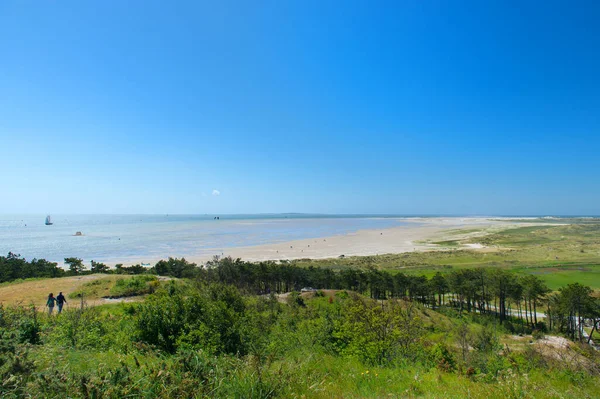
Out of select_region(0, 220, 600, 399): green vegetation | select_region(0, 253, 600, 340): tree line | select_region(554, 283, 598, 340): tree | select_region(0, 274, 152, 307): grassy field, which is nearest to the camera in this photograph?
select_region(0, 220, 600, 399): green vegetation

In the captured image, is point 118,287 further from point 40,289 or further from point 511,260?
point 511,260

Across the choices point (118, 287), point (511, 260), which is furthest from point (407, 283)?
point (511, 260)

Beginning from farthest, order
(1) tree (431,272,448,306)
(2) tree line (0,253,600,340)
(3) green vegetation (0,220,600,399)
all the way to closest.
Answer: (1) tree (431,272,448,306)
(2) tree line (0,253,600,340)
(3) green vegetation (0,220,600,399)

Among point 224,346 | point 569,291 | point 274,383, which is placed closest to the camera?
point 274,383

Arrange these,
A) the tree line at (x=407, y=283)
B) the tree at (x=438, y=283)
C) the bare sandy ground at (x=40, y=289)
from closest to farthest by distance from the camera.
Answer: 1. the bare sandy ground at (x=40, y=289)
2. the tree line at (x=407, y=283)
3. the tree at (x=438, y=283)

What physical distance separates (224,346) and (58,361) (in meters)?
5.94

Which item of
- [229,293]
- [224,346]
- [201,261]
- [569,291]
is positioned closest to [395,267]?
[569,291]

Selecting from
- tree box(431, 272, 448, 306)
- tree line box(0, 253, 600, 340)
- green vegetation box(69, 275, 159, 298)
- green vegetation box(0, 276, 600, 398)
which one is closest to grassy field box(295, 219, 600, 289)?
tree box(431, 272, 448, 306)

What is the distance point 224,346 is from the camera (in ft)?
36.4

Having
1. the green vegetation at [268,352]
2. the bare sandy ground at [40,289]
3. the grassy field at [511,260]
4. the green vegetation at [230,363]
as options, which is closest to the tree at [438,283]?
the green vegetation at [268,352]

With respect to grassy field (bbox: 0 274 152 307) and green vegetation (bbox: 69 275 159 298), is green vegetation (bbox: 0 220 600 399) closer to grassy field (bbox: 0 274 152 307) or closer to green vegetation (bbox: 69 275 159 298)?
green vegetation (bbox: 69 275 159 298)

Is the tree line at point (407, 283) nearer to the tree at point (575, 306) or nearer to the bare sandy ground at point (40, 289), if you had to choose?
the tree at point (575, 306)

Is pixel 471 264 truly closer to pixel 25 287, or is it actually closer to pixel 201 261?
pixel 201 261

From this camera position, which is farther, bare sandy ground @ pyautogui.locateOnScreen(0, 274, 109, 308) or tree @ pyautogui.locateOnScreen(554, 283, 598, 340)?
tree @ pyautogui.locateOnScreen(554, 283, 598, 340)
